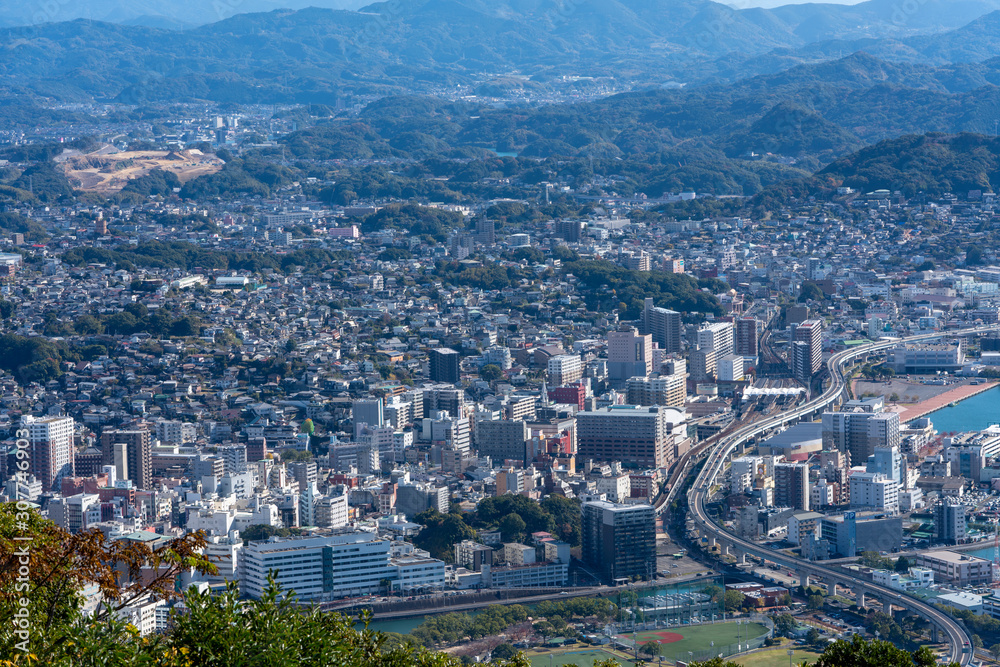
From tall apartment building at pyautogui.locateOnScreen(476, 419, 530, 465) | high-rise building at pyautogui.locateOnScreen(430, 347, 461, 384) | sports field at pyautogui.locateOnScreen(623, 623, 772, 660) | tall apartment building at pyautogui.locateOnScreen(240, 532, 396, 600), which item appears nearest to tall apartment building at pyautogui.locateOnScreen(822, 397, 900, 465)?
tall apartment building at pyautogui.locateOnScreen(476, 419, 530, 465)

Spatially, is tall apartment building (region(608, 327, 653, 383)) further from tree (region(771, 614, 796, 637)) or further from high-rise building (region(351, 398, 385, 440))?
tree (region(771, 614, 796, 637))

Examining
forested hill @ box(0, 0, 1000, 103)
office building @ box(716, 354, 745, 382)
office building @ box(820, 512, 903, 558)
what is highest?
forested hill @ box(0, 0, 1000, 103)

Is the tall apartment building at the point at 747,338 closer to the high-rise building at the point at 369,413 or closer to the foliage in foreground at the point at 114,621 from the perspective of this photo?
the high-rise building at the point at 369,413

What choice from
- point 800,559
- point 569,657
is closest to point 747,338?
point 800,559

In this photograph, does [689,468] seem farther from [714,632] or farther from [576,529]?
[714,632]

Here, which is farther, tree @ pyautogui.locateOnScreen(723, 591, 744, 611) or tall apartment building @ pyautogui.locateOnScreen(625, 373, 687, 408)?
tall apartment building @ pyautogui.locateOnScreen(625, 373, 687, 408)

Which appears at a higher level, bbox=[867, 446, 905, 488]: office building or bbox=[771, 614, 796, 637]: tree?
bbox=[867, 446, 905, 488]: office building
